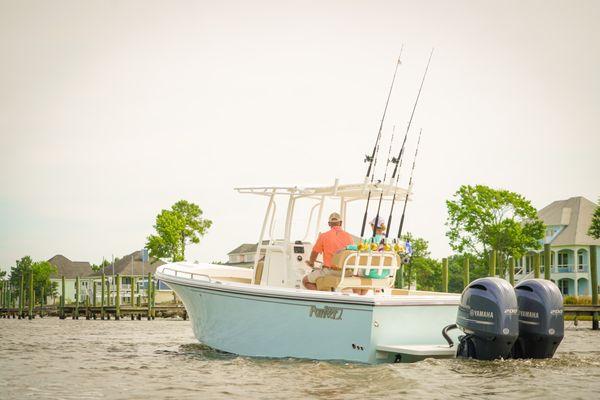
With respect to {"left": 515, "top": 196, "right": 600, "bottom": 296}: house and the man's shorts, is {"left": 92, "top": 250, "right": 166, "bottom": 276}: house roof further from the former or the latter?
the man's shorts

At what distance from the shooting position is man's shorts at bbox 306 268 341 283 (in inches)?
445

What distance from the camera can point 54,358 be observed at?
13891mm

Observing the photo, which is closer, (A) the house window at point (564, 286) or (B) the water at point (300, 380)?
(B) the water at point (300, 380)

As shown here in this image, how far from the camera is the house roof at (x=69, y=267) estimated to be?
9809 centimetres

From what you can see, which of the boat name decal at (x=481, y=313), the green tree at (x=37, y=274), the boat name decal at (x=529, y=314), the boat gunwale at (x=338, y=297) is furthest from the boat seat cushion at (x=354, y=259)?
the green tree at (x=37, y=274)

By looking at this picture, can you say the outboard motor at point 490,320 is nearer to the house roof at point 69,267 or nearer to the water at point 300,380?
the water at point 300,380

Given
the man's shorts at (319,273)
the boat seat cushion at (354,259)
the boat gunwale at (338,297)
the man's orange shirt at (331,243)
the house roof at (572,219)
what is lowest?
the boat gunwale at (338,297)

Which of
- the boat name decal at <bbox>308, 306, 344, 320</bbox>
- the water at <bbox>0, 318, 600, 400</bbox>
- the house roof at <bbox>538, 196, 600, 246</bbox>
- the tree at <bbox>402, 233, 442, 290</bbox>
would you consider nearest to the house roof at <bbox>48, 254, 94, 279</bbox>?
the tree at <bbox>402, 233, 442, 290</bbox>

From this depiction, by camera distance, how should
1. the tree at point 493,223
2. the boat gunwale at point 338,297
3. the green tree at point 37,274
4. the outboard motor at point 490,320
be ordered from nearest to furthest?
the outboard motor at point 490,320 → the boat gunwale at point 338,297 → the tree at point 493,223 → the green tree at point 37,274

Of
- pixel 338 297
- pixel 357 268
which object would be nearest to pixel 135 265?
pixel 357 268

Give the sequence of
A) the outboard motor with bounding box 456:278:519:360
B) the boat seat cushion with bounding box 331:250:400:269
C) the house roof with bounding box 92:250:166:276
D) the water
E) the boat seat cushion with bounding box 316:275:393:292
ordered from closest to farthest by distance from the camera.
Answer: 1. the water
2. the outboard motor with bounding box 456:278:519:360
3. the boat seat cushion with bounding box 331:250:400:269
4. the boat seat cushion with bounding box 316:275:393:292
5. the house roof with bounding box 92:250:166:276

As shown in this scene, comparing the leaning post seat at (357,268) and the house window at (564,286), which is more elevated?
the leaning post seat at (357,268)

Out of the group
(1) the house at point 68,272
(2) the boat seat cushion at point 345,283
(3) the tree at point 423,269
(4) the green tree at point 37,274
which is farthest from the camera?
(1) the house at point 68,272

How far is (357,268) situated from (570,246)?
156ft
